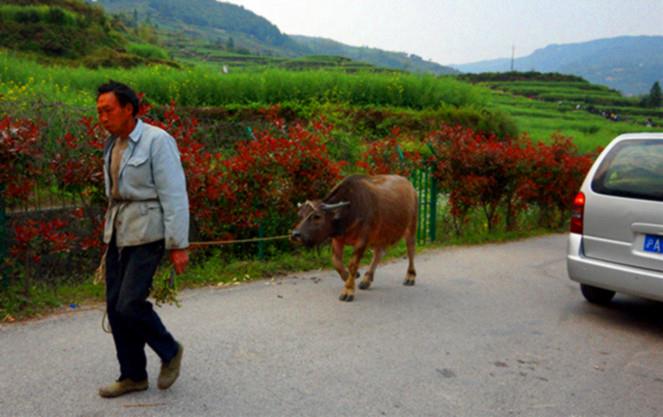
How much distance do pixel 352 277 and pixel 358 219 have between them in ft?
2.25

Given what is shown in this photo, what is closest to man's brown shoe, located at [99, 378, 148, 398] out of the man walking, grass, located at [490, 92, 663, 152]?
the man walking

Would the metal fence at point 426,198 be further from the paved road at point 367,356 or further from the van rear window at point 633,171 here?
the van rear window at point 633,171

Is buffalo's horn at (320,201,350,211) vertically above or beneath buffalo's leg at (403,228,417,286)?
above

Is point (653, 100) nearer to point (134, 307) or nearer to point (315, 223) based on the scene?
point (315, 223)

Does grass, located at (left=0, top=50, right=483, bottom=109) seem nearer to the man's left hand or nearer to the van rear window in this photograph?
the van rear window

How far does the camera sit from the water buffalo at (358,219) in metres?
6.71

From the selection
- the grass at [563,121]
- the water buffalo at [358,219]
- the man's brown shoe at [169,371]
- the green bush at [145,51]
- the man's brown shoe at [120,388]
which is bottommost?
the grass at [563,121]

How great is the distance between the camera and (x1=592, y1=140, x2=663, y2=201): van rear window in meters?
5.93

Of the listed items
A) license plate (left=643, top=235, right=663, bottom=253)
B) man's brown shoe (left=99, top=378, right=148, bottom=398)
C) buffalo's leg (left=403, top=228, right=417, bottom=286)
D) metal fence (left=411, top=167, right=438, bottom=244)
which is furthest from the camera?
metal fence (left=411, top=167, right=438, bottom=244)

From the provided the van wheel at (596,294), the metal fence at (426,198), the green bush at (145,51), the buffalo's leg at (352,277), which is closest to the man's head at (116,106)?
the buffalo's leg at (352,277)

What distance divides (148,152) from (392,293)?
13.8 ft

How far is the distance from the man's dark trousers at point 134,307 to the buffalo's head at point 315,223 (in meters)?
2.62

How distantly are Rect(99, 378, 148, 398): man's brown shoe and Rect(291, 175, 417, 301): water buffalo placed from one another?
2720mm

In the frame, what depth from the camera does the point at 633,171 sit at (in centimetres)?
616
